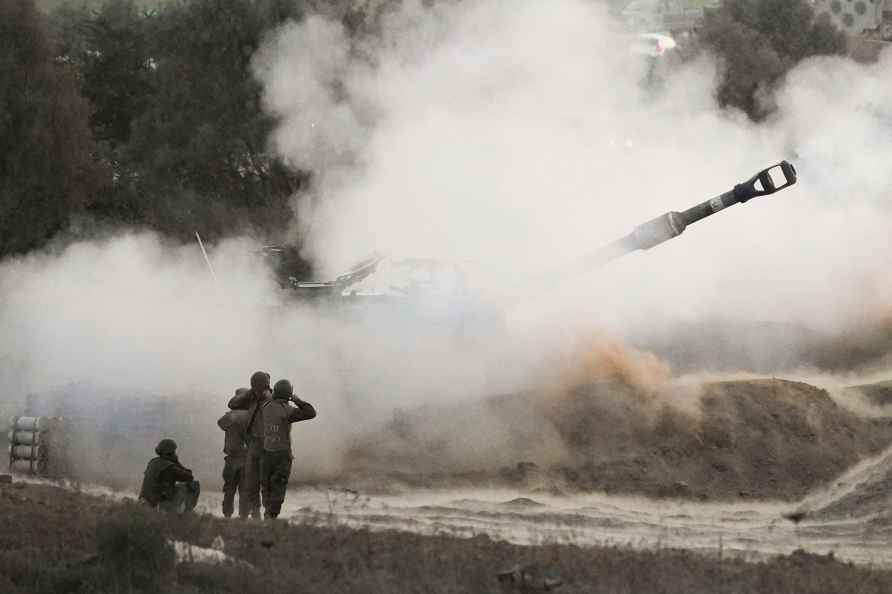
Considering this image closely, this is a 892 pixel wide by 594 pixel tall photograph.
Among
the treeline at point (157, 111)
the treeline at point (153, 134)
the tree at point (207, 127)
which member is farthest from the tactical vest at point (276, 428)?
the tree at point (207, 127)

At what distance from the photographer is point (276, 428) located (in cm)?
1834

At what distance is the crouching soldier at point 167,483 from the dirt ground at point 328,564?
0.87 meters

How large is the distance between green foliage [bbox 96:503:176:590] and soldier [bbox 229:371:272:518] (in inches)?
166

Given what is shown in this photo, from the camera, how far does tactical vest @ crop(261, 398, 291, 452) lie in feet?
Result: 60.1

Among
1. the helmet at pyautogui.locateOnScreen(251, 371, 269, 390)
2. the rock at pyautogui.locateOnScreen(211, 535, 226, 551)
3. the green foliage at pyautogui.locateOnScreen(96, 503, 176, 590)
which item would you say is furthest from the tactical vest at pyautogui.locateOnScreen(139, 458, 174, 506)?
the green foliage at pyautogui.locateOnScreen(96, 503, 176, 590)

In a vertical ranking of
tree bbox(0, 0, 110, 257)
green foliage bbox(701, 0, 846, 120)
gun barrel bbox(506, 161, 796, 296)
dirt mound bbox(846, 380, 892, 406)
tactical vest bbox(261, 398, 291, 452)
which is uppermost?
green foliage bbox(701, 0, 846, 120)

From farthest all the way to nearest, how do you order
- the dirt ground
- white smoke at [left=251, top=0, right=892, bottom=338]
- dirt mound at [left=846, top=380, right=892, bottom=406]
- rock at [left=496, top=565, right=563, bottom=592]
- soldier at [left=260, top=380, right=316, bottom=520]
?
white smoke at [left=251, top=0, right=892, bottom=338]
dirt mound at [left=846, top=380, right=892, bottom=406]
soldier at [left=260, top=380, right=316, bottom=520]
rock at [left=496, top=565, right=563, bottom=592]
the dirt ground

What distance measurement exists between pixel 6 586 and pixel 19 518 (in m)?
2.21

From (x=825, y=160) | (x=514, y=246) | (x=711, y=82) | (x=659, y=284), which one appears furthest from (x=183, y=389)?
(x=711, y=82)

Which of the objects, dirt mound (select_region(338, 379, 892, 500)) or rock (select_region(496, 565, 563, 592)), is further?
dirt mound (select_region(338, 379, 892, 500))

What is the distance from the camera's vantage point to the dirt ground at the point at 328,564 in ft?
45.5

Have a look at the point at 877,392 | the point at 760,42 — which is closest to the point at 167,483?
the point at 877,392

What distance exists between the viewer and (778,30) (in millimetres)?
52188

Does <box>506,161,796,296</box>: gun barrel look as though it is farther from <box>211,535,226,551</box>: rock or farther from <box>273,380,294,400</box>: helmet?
<box>211,535,226,551</box>: rock
